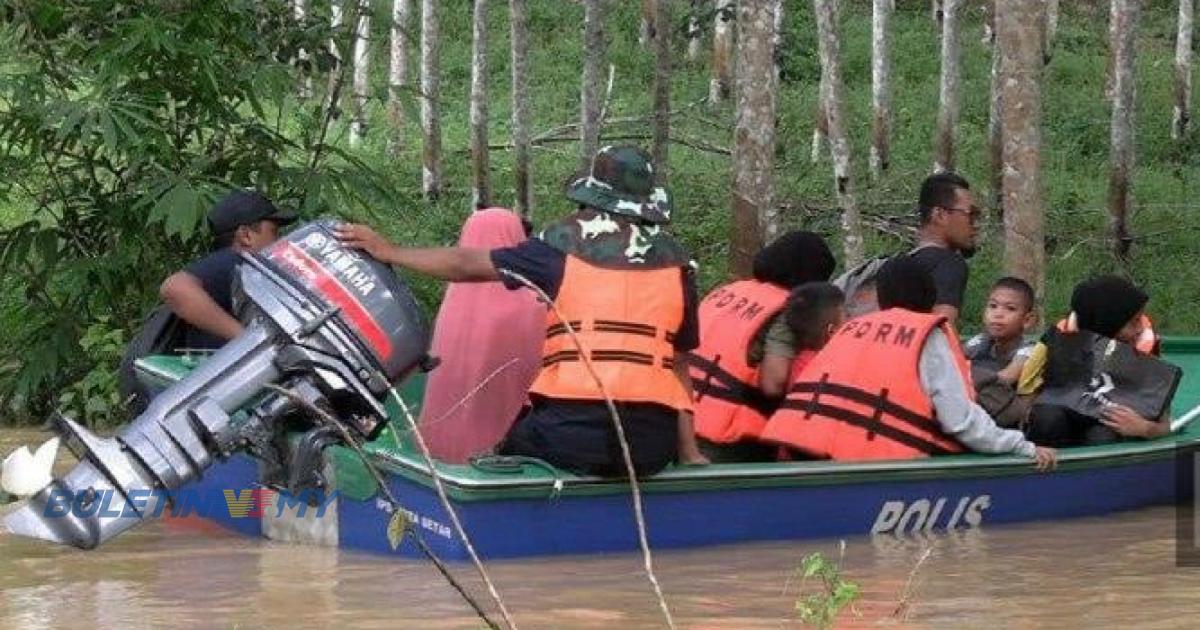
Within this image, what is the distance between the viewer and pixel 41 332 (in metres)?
12.6

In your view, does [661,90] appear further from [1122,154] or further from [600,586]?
[600,586]

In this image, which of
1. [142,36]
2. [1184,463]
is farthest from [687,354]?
[142,36]

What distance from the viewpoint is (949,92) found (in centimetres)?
2378

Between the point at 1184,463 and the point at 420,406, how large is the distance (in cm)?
323

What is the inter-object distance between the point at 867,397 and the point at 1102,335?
144cm

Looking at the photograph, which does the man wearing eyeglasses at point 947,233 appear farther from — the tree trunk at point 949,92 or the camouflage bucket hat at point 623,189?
the tree trunk at point 949,92

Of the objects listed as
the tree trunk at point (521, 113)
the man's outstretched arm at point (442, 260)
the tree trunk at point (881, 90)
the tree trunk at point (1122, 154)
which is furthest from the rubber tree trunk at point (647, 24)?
the man's outstretched arm at point (442, 260)

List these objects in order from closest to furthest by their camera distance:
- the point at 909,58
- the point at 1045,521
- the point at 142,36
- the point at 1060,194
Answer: the point at 1045,521 < the point at 142,36 < the point at 1060,194 < the point at 909,58

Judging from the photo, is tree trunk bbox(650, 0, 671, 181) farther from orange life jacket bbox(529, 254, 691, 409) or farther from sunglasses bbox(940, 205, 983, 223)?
orange life jacket bbox(529, 254, 691, 409)

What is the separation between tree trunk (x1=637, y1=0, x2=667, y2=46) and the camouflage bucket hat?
24446mm

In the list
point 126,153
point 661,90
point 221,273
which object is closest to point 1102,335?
point 221,273

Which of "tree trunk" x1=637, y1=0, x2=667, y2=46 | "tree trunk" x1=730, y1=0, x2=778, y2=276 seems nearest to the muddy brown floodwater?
"tree trunk" x1=730, y1=0, x2=778, y2=276

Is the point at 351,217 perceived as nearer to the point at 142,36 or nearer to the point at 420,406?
the point at 142,36

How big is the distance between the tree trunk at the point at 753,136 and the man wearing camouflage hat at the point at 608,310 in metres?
6.14
